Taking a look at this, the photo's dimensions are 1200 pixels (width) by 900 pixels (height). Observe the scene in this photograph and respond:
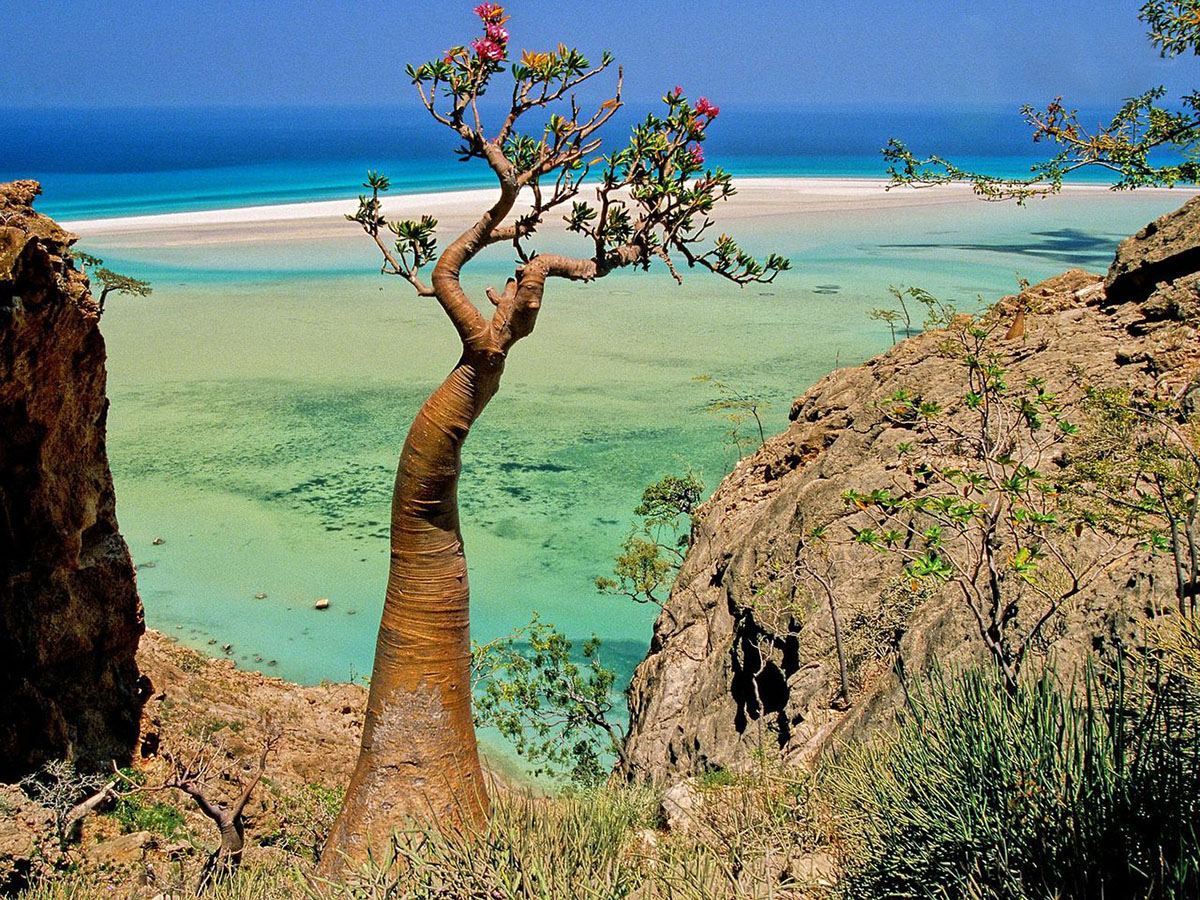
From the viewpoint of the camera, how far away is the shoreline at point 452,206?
179ft

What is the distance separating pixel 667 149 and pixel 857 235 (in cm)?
4959

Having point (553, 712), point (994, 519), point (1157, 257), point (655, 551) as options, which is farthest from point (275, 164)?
point (994, 519)

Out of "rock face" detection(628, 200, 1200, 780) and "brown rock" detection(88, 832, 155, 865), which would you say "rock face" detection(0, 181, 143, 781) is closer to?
"brown rock" detection(88, 832, 155, 865)

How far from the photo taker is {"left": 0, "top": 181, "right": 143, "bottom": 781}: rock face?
686 centimetres

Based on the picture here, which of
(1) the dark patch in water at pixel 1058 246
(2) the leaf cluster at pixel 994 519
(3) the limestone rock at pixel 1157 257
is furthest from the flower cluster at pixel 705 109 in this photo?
(1) the dark patch in water at pixel 1058 246

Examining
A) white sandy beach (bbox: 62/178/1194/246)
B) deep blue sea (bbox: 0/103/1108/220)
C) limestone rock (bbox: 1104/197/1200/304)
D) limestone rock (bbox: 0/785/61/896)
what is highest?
deep blue sea (bbox: 0/103/1108/220)

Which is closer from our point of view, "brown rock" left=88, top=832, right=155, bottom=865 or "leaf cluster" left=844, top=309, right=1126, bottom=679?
"leaf cluster" left=844, top=309, right=1126, bottom=679

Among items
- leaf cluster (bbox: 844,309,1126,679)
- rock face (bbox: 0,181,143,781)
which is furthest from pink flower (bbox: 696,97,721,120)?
rock face (bbox: 0,181,143,781)

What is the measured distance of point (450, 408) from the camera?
5660mm

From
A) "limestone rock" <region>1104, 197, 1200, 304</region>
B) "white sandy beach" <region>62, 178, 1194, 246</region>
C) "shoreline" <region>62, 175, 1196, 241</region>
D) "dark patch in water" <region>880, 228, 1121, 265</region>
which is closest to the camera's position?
"limestone rock" <region>1104, 197, 1200, 304</region>

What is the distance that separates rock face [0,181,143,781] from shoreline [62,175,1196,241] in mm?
41798

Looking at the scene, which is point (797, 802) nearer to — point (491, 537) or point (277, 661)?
point (277, 661)

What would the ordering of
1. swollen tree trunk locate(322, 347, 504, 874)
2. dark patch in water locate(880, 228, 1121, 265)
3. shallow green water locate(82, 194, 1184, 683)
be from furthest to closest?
dark patch in water locate(880, 228, 1121, 265)
shallow green water locate(82, 194, 1184, 683)
swollen tree trunk locate(322, 347, 504, 874)

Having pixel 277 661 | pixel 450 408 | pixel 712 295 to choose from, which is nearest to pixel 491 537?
pixel 277 661
